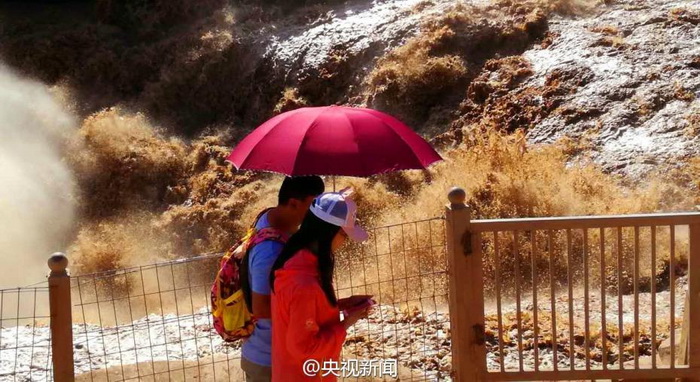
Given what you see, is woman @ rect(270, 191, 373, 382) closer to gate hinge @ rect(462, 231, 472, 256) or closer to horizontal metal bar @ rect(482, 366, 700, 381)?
gate hinge @ rect(462, 231, 472, 256)

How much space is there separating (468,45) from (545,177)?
4.65 m

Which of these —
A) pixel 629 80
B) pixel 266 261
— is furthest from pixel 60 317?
pixel 629 80

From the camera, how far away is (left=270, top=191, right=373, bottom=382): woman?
114 inches

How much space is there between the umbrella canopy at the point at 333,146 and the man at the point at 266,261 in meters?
0.16

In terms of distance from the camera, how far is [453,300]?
13.6 feet

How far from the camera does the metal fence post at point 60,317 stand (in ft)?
12.6

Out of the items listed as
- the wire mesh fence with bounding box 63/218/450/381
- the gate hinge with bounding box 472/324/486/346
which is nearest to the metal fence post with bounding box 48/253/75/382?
the wire mesh fence with bounding box 63/218/450/381

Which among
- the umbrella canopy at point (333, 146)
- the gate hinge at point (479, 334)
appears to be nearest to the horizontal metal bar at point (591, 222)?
the gate hinge at point (479, 334)

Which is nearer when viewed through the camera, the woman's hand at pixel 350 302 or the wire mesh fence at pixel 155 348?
the woman's hand at pixel 350 302

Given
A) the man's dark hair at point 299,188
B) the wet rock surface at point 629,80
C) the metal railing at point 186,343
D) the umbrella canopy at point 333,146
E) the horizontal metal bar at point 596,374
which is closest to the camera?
the man's dark hair at point 299,188

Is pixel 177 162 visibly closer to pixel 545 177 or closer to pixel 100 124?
pixel 100 124

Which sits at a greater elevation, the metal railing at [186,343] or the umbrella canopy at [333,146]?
the umbrella canopy at [333,146]

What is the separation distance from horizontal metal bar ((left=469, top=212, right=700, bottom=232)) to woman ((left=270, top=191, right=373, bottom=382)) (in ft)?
3.96

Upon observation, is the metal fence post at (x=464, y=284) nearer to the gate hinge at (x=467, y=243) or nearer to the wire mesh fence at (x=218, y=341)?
the gate hinge at (x=467, y=243)
